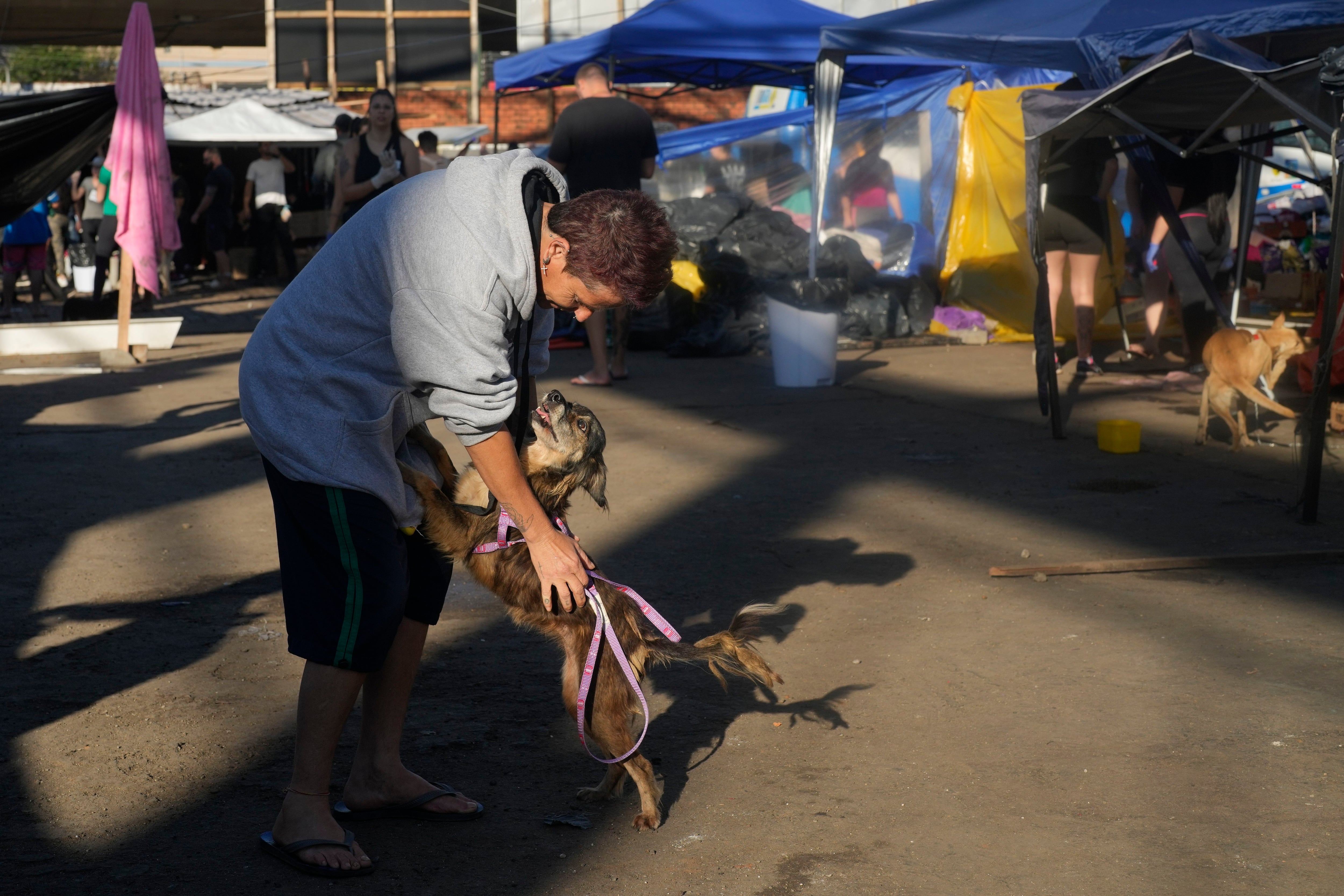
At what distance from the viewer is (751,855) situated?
295 centimetres

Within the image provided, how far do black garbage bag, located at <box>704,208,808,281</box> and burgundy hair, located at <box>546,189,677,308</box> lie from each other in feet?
31.1

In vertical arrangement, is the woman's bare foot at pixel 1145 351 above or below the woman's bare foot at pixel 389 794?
above

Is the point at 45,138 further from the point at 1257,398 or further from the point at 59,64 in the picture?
the point at 59,64

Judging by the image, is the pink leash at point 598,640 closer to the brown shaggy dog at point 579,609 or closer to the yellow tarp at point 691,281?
the brown shaggy dog at point 579,609

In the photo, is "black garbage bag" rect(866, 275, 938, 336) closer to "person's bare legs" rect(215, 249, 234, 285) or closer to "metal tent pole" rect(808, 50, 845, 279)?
"metal tent pole" rect(808, 50, 845, 279)

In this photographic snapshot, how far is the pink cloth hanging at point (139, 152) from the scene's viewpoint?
9.58m

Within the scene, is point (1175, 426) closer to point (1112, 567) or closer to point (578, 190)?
point (1112, 567)

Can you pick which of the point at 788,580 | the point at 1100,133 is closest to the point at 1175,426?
the point at 1100,133

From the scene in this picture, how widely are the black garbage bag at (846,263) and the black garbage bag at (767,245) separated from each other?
0.20 m

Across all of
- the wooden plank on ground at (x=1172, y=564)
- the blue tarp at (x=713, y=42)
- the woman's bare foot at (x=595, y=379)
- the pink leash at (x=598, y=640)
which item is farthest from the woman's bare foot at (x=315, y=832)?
the blue tarp at (x=713, y=42)

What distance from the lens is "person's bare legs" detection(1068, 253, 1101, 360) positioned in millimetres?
9703

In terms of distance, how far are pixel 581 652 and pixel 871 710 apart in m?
1.14

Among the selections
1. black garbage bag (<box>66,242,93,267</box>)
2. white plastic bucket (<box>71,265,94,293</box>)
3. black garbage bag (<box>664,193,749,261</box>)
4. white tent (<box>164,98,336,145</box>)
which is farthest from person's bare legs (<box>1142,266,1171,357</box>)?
white tent (<box>164,98,336,145</box>)

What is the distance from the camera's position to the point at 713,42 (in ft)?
42.5
